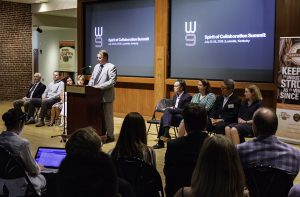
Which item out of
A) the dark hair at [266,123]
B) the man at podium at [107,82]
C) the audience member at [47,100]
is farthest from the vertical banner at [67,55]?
the dark hair at [266,123]

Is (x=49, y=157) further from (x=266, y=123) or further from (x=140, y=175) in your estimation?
(x=266, y=123)

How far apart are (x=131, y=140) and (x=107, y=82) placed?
4.10 meters

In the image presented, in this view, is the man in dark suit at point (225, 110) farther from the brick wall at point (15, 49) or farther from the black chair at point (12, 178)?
the brick wall at point (15, 49)

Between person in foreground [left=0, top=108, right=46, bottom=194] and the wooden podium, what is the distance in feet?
11.4

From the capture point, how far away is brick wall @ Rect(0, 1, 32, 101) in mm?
13922

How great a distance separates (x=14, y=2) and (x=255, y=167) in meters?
12.8

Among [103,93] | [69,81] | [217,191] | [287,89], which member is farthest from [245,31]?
[217,191]

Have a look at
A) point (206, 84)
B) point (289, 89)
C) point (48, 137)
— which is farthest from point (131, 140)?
point (48, 137)

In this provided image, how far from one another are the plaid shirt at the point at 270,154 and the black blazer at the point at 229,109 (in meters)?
3.43

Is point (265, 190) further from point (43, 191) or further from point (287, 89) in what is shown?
point (287, 89)

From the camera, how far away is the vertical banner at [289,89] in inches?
272

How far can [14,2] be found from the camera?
1405 centimetres

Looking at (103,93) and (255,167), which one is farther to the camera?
(103,93)

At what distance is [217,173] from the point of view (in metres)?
1.86
